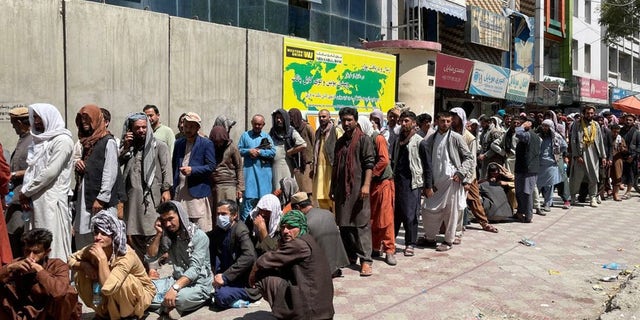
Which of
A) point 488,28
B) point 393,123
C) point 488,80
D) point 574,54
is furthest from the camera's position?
point 574,54

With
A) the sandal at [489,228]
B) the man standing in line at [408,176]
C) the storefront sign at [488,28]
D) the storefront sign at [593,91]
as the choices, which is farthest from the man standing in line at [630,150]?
the storefront sign at [593,91]

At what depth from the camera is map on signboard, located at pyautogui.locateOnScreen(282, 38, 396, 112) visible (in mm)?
9625

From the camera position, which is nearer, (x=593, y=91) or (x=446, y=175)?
(x=446, y=175)

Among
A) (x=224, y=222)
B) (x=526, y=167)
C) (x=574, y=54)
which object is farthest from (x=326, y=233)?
(x=574, y=54)

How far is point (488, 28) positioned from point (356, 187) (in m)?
14.7

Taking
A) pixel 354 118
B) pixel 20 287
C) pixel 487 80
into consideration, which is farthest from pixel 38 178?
pixel 487 80

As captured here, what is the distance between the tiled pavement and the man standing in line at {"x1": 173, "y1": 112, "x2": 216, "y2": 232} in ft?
4.51

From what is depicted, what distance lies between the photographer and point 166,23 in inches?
305

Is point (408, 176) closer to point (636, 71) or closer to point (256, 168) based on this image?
point (256, 168)

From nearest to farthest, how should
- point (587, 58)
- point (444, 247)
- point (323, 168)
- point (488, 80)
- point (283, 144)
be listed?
point (323, 168), point (444, 247), point (283, 144), point (488, 80), point (587, 58)

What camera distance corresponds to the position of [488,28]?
62.2ft

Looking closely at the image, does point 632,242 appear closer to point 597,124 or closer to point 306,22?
point 597,124

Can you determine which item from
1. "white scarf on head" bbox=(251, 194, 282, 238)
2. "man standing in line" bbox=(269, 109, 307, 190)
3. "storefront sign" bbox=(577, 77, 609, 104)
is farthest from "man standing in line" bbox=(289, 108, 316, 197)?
"storefront sign" bbox=(577, 77, 609, 104)

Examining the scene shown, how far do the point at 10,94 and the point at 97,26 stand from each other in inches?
52.1
